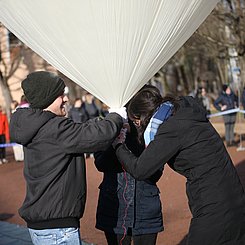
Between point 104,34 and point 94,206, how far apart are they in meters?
5.27

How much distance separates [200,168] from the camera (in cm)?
319

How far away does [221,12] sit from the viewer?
19.6 m

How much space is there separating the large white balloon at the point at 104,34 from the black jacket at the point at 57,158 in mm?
421

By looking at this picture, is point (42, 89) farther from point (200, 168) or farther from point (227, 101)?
point (227, 101)

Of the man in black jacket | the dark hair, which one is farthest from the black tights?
the dark hair

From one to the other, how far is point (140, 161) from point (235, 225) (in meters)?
0.75

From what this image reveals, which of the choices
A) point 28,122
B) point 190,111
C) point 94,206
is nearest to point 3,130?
point 94,206

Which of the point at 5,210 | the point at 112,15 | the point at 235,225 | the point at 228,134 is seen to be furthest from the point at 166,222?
the point at 228,134

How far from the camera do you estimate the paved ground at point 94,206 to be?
652cm

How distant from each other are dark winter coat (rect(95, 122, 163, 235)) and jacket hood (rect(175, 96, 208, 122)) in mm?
817

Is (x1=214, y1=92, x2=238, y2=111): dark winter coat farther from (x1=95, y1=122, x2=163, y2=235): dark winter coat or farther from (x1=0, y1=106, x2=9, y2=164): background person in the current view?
(x1=95, y1=122, x2=163, y2=235): dark winter coat

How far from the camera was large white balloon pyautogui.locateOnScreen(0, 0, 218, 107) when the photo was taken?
10.9 feet

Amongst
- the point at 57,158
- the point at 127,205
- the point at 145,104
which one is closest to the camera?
the point at 57,158

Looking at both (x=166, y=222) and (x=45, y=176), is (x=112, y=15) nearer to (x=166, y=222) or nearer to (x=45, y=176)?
(x=45, y=176)
